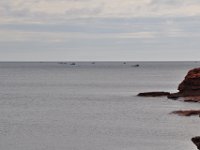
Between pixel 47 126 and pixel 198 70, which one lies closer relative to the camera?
pixel 47 126

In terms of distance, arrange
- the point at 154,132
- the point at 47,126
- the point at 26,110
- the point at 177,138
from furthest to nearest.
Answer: the point at 26,110 → the point at 47,126 → the point at 154,132 → the point at 177,138

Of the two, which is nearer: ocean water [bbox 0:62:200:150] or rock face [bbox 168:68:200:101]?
ocean water [bbox 0:62:200:150]

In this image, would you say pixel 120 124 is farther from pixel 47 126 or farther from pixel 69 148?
pixel 69 148

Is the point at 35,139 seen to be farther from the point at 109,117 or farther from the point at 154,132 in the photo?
the point at 109,117

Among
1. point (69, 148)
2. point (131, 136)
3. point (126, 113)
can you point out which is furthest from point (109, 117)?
point (69, 148)

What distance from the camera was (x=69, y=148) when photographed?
50.8 metres

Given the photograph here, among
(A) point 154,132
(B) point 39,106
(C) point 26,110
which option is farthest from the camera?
(B) point 39,106

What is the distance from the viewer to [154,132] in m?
59.8

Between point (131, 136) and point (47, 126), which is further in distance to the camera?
point (47, 126)

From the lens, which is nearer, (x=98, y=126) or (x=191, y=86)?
(x=98, y=126)

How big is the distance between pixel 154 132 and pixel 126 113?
2039cm

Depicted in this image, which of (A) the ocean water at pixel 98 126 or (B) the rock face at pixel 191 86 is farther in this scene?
(B) the rock face at pixel 191 86

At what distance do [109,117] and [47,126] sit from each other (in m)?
11.5

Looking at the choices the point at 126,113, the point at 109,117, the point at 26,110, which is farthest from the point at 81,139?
the point at 26,110
